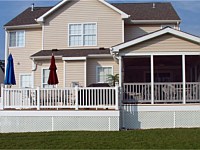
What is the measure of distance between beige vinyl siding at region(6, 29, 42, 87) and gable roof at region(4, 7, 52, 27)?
0.61m

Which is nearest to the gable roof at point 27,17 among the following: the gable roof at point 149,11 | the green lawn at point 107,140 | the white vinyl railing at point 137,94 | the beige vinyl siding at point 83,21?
the beige vinyl siding at point 83,21

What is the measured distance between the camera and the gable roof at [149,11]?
25109mm

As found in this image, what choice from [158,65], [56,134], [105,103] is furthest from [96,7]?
[56,134]

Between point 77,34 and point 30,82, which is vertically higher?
point 77,34

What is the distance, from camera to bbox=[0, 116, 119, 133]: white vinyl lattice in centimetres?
1684

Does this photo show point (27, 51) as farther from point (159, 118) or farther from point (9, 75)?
point (159, 118)

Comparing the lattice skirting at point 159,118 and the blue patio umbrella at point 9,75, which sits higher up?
the blue patio umbrella at point 9,75

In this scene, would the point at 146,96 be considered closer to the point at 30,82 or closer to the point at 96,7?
the point at 96,7

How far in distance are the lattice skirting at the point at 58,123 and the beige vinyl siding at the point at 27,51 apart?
28.6ft

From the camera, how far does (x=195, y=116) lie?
17.7m

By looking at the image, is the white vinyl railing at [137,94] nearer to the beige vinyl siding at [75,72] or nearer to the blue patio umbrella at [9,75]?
the beige vinyl siding at [75,72]

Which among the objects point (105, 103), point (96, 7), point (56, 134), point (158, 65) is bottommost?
point (56, 134)

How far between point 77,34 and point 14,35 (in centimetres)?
483

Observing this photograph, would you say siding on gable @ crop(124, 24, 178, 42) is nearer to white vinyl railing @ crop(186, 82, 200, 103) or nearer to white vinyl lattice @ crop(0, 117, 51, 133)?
white vinyl railing @ crop(186, 82, 200, 103)
